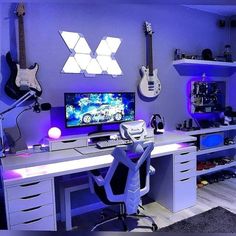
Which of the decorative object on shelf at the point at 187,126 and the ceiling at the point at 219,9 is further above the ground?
the ceiling at the point at 219,9

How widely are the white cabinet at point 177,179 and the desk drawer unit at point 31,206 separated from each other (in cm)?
128

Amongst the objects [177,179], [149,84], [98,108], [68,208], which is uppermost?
[149,84]

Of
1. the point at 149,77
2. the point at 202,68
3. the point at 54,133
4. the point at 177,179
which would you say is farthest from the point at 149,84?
the point at 54,133

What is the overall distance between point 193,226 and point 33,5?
8.57 feet

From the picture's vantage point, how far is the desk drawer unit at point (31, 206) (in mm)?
1706

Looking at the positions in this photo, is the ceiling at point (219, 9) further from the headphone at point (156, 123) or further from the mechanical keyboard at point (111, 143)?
the mechanical keyboard at point (111, 143)

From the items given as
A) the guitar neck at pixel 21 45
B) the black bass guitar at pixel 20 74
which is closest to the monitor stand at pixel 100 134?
the black bass guitar at pixel 20 74

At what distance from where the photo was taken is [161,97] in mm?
3107

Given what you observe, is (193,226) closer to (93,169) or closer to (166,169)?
(166,169)

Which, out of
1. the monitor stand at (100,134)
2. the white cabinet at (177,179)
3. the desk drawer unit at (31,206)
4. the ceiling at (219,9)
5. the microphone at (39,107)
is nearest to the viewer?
the desk drawer unit at (31,206)

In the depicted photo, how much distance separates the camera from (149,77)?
114 inches

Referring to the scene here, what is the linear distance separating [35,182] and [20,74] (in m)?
0.98

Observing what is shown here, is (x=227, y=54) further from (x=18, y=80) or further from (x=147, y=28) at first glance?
(x=18, y=80)

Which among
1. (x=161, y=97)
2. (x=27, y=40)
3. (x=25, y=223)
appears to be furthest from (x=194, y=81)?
(x=25, y=223)
